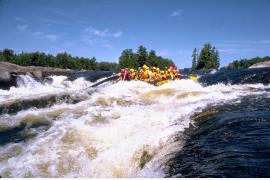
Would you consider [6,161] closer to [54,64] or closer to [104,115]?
[104,115]

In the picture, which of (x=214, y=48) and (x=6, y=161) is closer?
(x=6, y=161)

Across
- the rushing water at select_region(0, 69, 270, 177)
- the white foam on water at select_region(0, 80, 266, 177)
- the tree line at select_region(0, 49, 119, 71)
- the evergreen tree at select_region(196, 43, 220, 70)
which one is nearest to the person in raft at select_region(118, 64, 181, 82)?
the rushing water at select_region(0, 69, 270, 177)

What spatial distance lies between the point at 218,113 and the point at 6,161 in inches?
170

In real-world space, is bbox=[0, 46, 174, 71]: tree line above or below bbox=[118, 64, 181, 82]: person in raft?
above

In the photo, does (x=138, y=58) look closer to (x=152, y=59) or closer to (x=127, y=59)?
(x=127, y=59)

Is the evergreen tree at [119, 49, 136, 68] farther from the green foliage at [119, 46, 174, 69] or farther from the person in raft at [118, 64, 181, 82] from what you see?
the person in raft at [118, 64, 181, 82]

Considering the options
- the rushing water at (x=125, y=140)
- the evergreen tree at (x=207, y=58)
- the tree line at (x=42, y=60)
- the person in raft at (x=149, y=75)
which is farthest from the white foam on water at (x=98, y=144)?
the tree line at (x=42, y=60)

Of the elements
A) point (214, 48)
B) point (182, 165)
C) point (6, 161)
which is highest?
point (214, 48)

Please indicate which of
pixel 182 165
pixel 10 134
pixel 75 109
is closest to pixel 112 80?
pixel 75 109


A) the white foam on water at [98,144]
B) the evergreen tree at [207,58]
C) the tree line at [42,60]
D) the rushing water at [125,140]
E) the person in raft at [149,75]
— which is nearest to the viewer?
the rushing water at [125,140]

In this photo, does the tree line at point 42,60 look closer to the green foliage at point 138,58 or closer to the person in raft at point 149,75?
the green foliage at point 138,58

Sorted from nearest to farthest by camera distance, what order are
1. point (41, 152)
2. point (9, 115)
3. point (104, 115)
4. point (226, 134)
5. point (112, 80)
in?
point (226, 134) → point (41, 152) → point (104, 115) → point (9, 115) → point (112, 80)

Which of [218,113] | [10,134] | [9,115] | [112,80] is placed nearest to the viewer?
[218,113]

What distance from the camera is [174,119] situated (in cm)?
679
